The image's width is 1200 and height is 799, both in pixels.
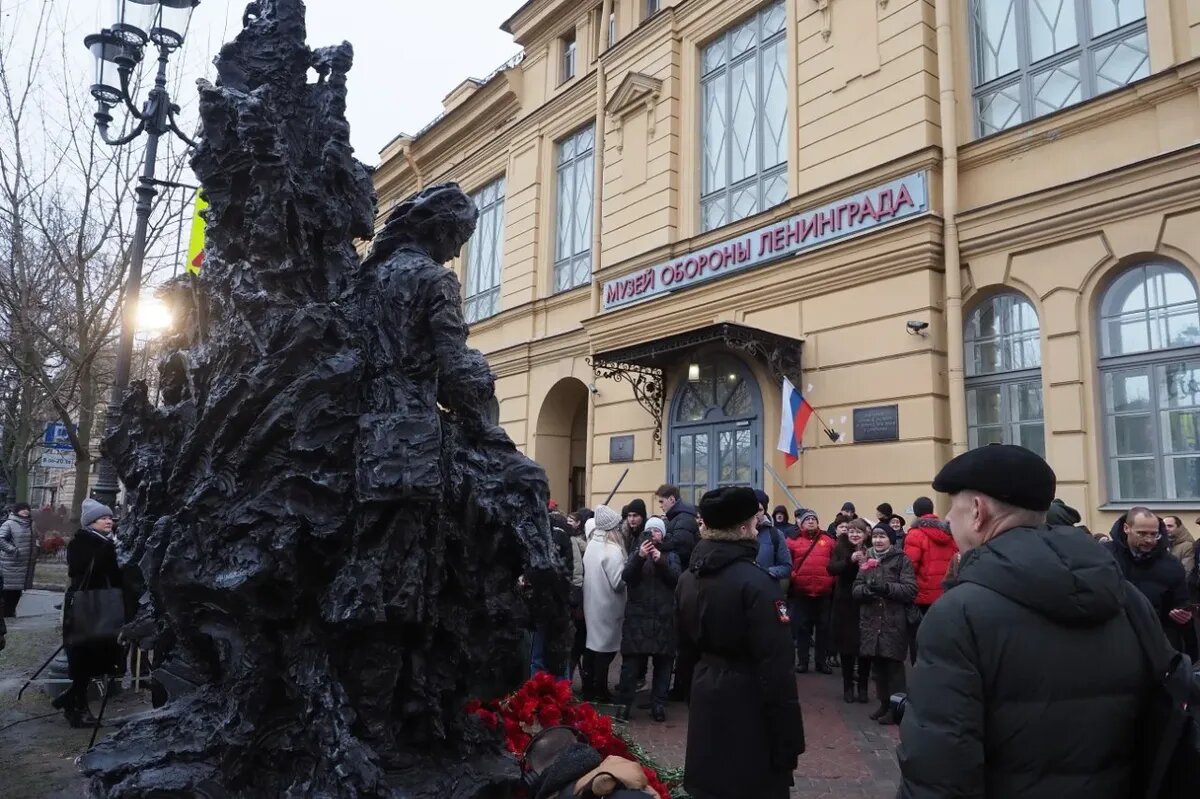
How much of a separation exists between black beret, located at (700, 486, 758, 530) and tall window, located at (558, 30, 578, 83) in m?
15.4

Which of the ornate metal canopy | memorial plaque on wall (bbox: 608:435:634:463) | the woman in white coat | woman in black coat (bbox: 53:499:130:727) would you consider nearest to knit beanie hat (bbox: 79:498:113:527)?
woman in black coat (bbox: 53:499:130:727)

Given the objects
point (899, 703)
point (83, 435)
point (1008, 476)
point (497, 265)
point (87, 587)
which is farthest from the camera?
point (497, 265)

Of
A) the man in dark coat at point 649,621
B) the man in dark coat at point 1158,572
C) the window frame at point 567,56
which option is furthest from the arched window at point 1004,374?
the window frame at point 567,56

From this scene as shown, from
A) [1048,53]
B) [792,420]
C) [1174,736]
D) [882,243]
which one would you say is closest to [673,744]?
[1174,736]

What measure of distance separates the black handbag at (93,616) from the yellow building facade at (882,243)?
24.5ft

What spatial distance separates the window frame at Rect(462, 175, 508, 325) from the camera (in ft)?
63.0

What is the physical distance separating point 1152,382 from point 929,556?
11.4 feet

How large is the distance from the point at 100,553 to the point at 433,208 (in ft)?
14.4

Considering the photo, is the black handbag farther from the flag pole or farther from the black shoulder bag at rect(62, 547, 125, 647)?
the flag pole

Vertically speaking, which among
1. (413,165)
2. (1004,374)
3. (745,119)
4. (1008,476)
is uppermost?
(413,165)

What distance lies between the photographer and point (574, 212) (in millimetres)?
16844

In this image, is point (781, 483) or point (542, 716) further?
point (781, 483)

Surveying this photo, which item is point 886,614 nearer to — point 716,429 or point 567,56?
point 716,429

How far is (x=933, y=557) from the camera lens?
7141 mm
